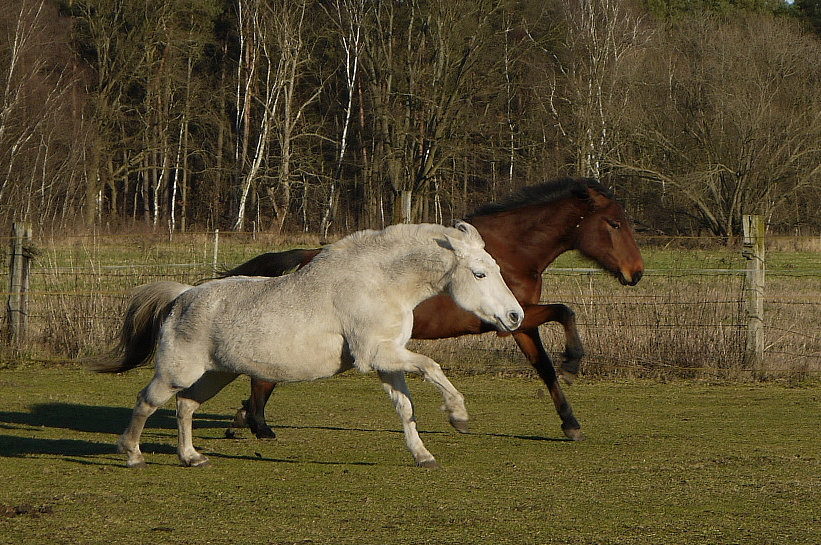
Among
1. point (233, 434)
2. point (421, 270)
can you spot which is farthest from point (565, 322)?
point (233, 434)

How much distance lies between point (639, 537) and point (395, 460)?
2.51 metres

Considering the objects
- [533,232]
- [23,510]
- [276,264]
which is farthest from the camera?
[276,264]

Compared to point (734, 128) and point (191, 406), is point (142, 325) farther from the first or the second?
point (734, 128)

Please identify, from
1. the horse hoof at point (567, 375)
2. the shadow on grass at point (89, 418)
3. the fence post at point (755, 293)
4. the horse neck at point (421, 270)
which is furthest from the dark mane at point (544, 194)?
the fence post at point (755, 293)

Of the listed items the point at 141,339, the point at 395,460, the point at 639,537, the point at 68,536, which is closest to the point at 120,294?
the point at 141,339

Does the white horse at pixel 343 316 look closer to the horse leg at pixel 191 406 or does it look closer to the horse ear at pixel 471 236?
the horse ear at pixel 471 236

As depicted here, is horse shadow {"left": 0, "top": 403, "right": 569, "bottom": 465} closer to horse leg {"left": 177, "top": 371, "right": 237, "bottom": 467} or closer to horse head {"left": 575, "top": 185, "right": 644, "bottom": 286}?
horse leg {"left": 177, "top": 371, "right": 237, "bottom": 467}

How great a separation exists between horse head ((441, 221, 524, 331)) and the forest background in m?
25.8

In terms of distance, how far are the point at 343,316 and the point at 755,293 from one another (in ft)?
25.2

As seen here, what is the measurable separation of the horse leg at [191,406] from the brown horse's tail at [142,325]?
0.50 metres

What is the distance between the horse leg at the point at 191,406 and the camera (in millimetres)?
6836

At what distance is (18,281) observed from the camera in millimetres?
14516

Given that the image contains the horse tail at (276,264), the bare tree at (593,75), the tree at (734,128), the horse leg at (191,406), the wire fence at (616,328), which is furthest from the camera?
the bare tree at (593,75)

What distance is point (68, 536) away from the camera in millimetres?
4965
